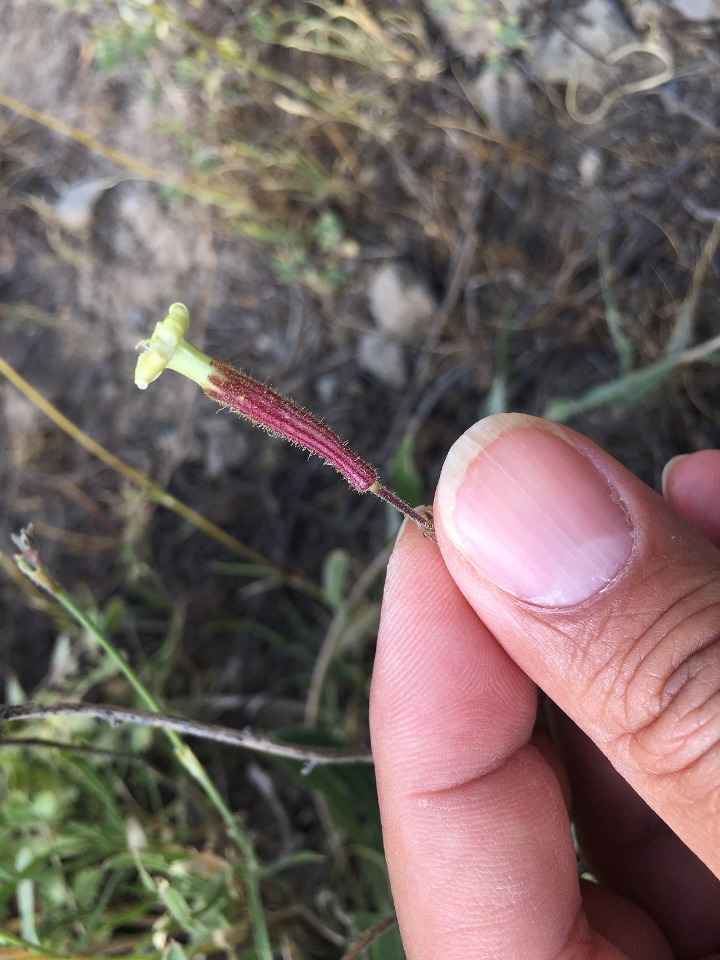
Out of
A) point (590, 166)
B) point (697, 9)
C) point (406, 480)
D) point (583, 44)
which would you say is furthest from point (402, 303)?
point (697, 9)

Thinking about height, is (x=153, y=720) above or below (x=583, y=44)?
below

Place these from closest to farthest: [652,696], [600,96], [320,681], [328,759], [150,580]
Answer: [652,696] < [328,759] < [320,681] < [600,96] < [150,580]

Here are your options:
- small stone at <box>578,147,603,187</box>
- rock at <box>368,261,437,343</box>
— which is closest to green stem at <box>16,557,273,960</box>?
rock at <box>368,261,437,343</box>

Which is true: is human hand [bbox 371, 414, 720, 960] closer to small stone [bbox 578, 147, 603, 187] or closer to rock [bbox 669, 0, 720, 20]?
small stone [bbox 578, 147, 603, 187]

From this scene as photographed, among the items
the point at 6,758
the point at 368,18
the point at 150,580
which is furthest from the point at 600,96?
the point at 6,758

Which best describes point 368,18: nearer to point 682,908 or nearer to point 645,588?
point 645,588

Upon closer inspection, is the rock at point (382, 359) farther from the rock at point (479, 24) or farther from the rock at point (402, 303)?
the rock at point (479, 24)

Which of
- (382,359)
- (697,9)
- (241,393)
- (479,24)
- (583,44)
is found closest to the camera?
(241,393)

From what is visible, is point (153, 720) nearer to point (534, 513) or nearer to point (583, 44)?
point (534, 513)
